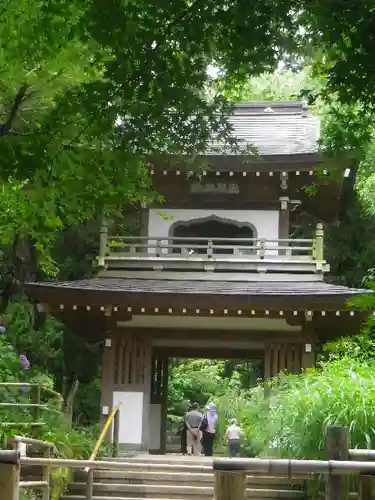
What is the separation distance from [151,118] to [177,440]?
19645 millimetres

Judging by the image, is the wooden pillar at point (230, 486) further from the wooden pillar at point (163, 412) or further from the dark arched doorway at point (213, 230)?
the wooden pillar at point (163, 412)

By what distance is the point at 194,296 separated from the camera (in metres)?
11.3

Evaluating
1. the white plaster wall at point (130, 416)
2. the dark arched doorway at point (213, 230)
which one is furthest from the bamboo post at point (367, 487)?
the dark arched doorway at point (213, 230)

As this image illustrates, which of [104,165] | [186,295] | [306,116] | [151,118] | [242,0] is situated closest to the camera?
[242,0]

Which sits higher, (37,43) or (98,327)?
(37,43)

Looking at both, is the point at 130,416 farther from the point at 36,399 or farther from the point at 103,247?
the point at 103,247

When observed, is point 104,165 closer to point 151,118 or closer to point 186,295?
point 151,118

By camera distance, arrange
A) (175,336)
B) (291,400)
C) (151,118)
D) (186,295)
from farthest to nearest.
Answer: (175,336) → (186,295) → (291,400) → (151,118)

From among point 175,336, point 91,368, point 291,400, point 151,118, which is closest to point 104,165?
point 151,118

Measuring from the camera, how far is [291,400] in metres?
8.48

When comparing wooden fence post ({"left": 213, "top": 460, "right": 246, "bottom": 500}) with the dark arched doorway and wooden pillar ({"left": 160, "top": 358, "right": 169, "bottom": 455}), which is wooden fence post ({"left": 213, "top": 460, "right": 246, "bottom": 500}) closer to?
the dark arched doorway

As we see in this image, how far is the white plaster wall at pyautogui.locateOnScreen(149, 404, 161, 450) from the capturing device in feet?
42.8

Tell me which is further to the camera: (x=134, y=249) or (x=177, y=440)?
(x=177, y=440)

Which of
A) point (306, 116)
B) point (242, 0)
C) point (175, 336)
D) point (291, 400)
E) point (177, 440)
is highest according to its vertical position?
point (306, 116)
